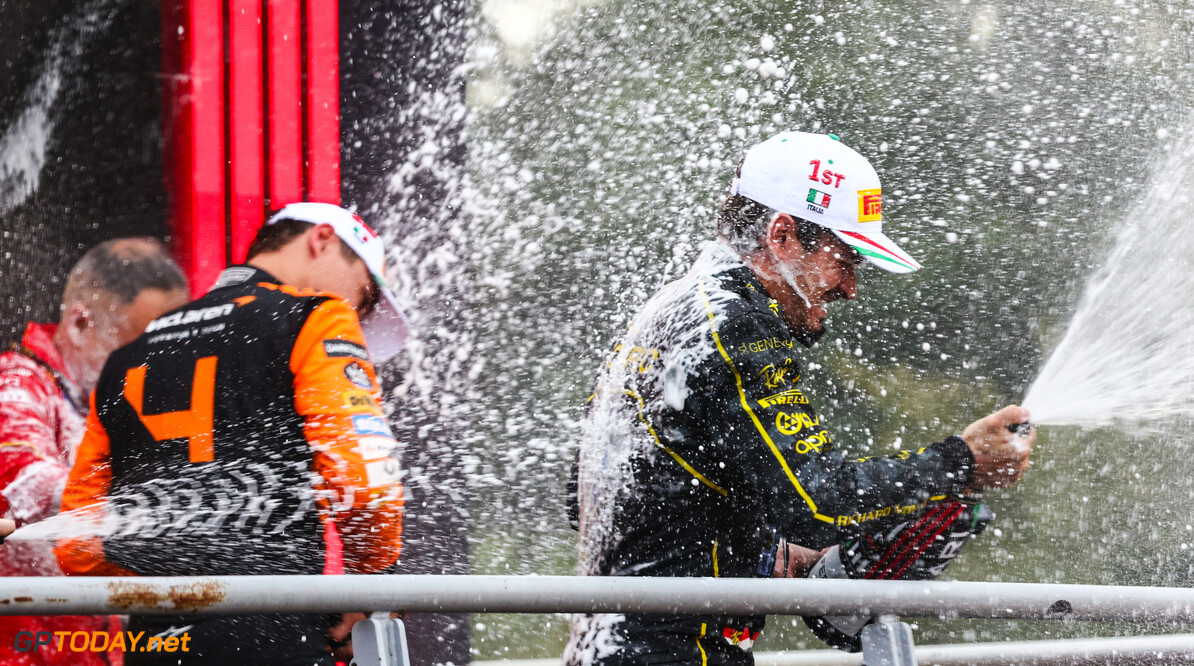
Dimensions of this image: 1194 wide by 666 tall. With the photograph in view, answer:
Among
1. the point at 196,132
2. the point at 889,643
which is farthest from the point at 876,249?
the point at 196,132

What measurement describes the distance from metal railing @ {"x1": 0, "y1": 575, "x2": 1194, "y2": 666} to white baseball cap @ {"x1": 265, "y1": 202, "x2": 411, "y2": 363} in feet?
3.96

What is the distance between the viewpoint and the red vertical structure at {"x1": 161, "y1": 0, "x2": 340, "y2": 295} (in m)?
3.40

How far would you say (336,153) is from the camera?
351 centimetres

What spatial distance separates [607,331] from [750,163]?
3.27 m

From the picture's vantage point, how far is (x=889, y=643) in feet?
6.64

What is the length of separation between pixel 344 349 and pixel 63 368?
5.17ft

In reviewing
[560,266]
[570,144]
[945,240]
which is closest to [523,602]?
[560,266]

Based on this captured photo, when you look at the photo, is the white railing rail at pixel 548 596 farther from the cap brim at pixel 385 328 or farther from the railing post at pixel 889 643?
the cap brim at pixel 385 328

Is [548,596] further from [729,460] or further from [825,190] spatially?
[825,190]

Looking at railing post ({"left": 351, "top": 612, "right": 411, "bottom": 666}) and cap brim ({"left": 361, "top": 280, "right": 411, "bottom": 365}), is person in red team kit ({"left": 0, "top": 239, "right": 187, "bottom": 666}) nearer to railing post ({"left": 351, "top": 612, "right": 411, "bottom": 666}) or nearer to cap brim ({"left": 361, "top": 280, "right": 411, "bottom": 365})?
cap brim ({"left": 361, "top": 280, "right": 411, "bottom": 365})

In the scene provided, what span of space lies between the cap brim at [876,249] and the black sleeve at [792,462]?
0.36m

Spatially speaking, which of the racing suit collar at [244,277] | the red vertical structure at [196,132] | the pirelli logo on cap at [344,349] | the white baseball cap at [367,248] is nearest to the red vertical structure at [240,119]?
the red vertical structure at [196,132]

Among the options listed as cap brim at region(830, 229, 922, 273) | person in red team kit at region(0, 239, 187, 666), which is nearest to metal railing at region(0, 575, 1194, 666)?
cap brim at region(830, 229, 922, 273)

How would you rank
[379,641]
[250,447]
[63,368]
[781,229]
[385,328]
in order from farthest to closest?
[63,368] → [385,328] → [781,229] → [250,447] → [379,641]
